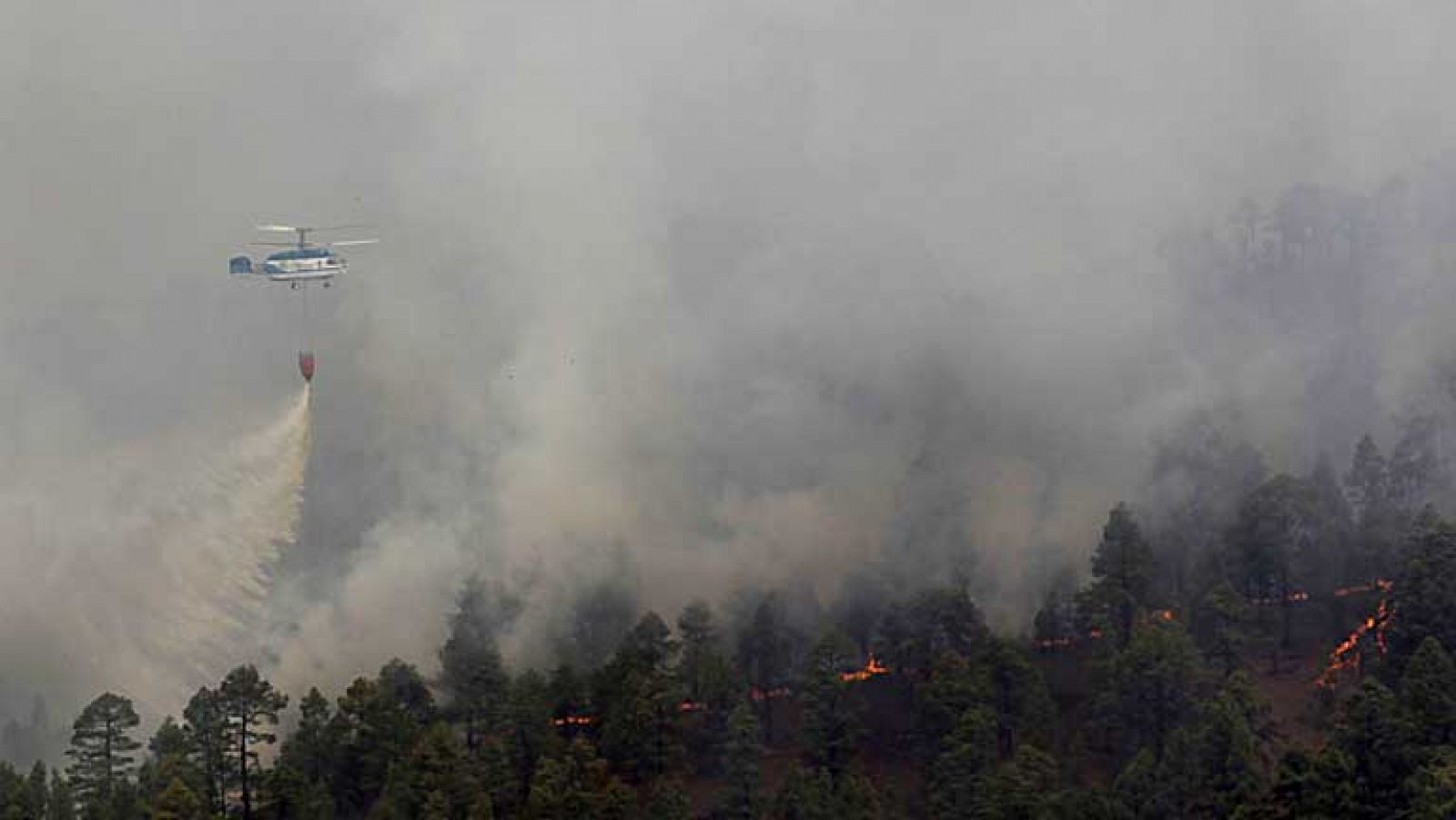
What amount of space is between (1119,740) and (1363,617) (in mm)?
19928

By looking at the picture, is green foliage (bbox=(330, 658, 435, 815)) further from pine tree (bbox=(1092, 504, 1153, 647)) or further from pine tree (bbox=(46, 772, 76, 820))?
pine tree (bbox=(1092, 504, 1153, 647))

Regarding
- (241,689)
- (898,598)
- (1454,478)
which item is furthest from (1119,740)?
(241,689)

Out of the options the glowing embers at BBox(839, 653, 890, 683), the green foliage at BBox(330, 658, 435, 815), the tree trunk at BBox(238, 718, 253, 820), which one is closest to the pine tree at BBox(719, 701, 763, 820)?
the glowing embers at BBox(839, 653, 890, 683)

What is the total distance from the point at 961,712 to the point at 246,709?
4288 centimetres

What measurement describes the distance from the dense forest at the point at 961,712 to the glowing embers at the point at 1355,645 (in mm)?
264

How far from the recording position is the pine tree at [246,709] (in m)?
125

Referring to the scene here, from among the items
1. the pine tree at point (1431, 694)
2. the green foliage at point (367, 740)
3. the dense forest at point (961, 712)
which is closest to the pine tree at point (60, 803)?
the dense forest at point (961, 712)

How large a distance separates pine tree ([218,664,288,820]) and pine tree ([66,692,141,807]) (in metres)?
5.91

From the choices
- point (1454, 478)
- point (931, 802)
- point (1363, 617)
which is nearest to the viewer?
point (931, 802)

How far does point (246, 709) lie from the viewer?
126 m

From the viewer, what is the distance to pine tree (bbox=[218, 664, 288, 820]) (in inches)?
4929

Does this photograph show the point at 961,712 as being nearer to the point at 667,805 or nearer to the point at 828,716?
the point at 828,716

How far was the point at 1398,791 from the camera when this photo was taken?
112 meters

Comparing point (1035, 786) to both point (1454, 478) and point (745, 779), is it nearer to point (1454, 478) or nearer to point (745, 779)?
point (745, 779)
